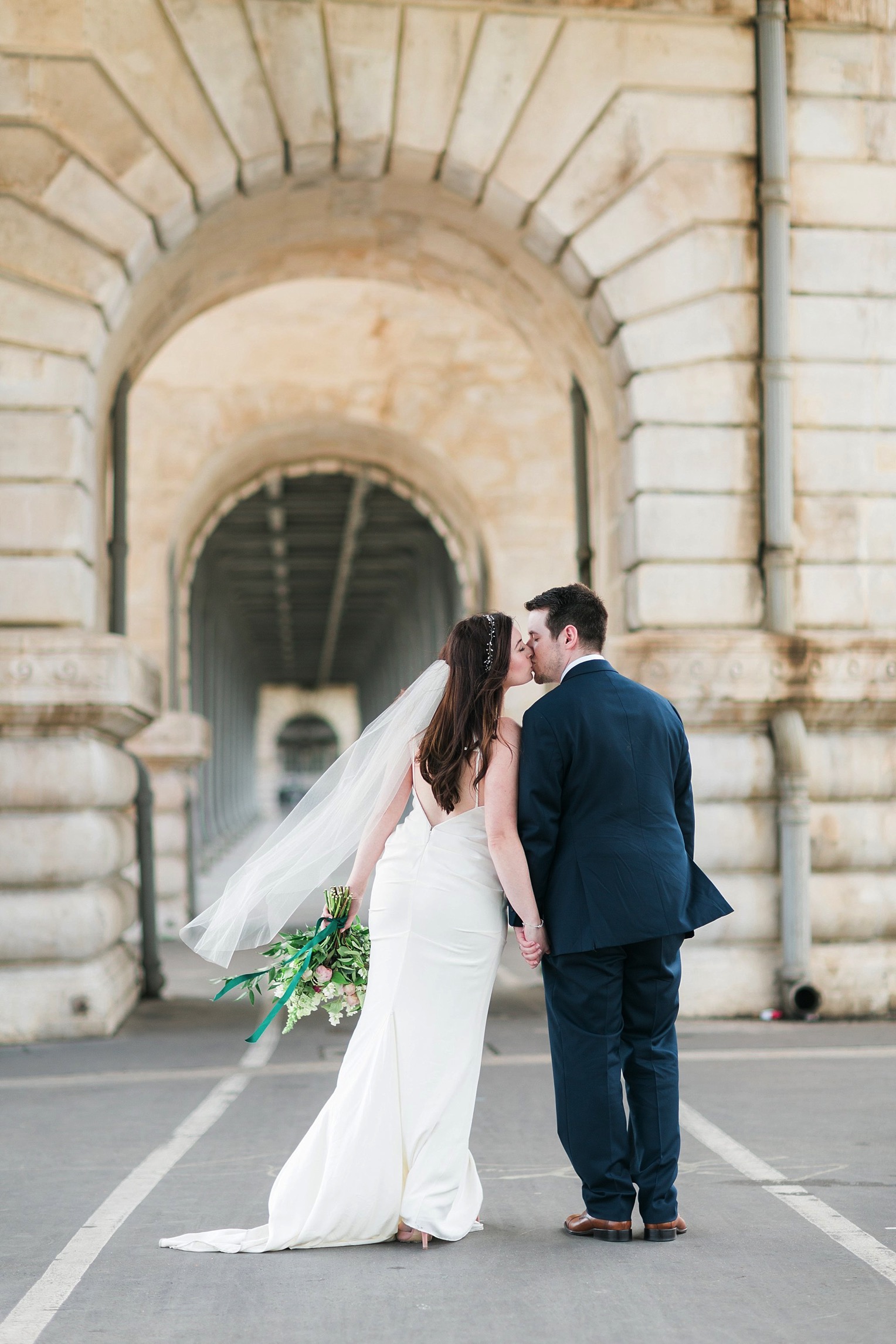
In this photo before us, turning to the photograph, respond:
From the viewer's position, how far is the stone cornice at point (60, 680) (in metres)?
8.31

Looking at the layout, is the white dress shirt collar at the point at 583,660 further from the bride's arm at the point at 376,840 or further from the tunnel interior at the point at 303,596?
the tunnel interior at the point at 303,596

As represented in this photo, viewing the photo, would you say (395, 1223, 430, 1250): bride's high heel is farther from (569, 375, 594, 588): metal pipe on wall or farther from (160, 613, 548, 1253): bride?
(569, 375, 594, 588): metal pipe on wall

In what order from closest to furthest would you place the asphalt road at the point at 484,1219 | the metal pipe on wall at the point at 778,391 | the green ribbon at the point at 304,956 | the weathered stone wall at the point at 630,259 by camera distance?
1. the asphalt road at the point at 484,1219
2. the green ribbon at the point at 304,956
3. the weathered stone wall at the point at 630,259
4. the metal pipe on wall at the point at 778,391

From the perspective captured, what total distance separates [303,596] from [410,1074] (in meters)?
36.6

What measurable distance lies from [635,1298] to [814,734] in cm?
589

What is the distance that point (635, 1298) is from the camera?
3.92 m

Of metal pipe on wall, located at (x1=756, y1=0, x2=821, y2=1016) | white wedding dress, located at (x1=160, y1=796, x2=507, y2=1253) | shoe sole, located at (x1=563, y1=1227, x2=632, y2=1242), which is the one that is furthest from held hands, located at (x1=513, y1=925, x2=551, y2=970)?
metal pipe on wall, located at (x1=756, y1=0, x2=821, y2=1016)

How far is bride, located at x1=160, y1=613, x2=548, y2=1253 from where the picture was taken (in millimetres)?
4422

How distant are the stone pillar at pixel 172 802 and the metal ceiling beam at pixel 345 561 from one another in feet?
13.8

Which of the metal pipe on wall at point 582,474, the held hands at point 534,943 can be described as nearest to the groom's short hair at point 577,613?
the held hands at point 534,943

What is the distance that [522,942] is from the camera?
15.0 ft

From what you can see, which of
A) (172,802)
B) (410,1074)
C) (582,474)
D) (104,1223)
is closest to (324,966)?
(410,1074)

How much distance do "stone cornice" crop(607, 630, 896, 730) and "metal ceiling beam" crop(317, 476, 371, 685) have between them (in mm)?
9572

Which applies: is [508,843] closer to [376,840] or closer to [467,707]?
[467,707]
